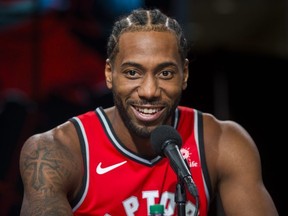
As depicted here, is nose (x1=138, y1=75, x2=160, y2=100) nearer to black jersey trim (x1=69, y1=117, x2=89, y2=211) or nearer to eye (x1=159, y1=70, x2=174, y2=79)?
eye (x1=159, y1=70, x2=174, y2=79)

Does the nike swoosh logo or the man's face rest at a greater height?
the man's face

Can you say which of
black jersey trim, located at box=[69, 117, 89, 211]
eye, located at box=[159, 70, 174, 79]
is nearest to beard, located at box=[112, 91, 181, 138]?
eye, located at box=[159, 70, 174, 79]

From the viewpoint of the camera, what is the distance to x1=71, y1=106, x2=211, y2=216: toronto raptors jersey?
3742 millimetres

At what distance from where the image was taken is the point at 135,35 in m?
3.66

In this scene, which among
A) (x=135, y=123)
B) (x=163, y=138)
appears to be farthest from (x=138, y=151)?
(x=163, y=138)

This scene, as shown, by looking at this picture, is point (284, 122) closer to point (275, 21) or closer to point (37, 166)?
point (275, 21)

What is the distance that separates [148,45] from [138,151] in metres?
0.55

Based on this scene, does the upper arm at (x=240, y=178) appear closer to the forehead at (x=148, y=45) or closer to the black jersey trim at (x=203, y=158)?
the black jersey trim at (x=203, y=158)

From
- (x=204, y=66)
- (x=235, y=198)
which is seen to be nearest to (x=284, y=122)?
(x=204, y=66)

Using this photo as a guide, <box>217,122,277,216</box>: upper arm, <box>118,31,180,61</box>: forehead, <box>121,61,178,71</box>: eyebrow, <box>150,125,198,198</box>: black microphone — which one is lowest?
<box>217,122,277,216</box>: upper arm

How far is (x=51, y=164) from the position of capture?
3.61m

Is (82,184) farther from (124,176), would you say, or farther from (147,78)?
(147,78)

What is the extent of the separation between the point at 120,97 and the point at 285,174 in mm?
3672

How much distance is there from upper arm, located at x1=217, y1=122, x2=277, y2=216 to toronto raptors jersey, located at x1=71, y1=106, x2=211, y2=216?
9 centimetres
